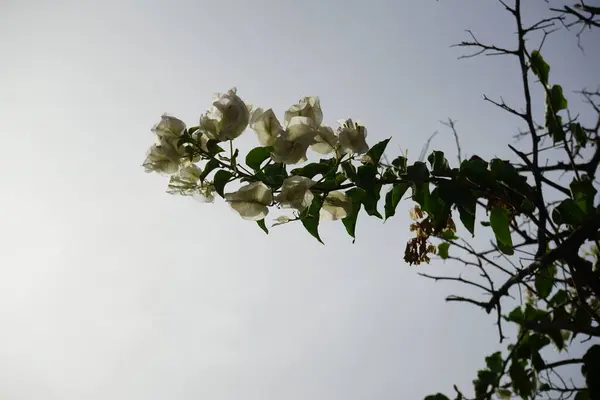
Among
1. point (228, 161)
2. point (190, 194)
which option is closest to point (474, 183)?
point (228, 161)

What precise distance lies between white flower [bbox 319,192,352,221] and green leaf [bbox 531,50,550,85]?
0.76 metres

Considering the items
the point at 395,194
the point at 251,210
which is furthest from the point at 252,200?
the point at 395,194

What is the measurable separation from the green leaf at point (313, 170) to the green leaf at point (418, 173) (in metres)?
0.20

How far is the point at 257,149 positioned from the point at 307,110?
16 cm

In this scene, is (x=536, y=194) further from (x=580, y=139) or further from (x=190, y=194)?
(x=190, y=194)

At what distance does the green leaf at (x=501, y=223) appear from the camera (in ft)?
3.31

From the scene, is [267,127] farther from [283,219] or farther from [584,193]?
[584,193]

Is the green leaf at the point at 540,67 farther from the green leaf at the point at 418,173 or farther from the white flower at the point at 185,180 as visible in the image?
the white flower at the point at 185,180

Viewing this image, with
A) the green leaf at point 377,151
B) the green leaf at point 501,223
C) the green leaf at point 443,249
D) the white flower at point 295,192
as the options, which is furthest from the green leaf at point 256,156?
the green leaf at point 443,249

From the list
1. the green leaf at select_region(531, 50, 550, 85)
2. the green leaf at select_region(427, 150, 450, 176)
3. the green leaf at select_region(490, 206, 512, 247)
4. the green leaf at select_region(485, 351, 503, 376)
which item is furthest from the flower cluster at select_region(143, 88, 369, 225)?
the green leaf at select_region(485, 351, 503, 376)

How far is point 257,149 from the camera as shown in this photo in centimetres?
103

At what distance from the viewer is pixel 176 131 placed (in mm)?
1029

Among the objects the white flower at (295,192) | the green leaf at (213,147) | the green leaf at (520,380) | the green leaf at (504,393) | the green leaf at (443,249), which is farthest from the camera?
the green leaf at (443,249)

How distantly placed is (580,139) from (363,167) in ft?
3.29
